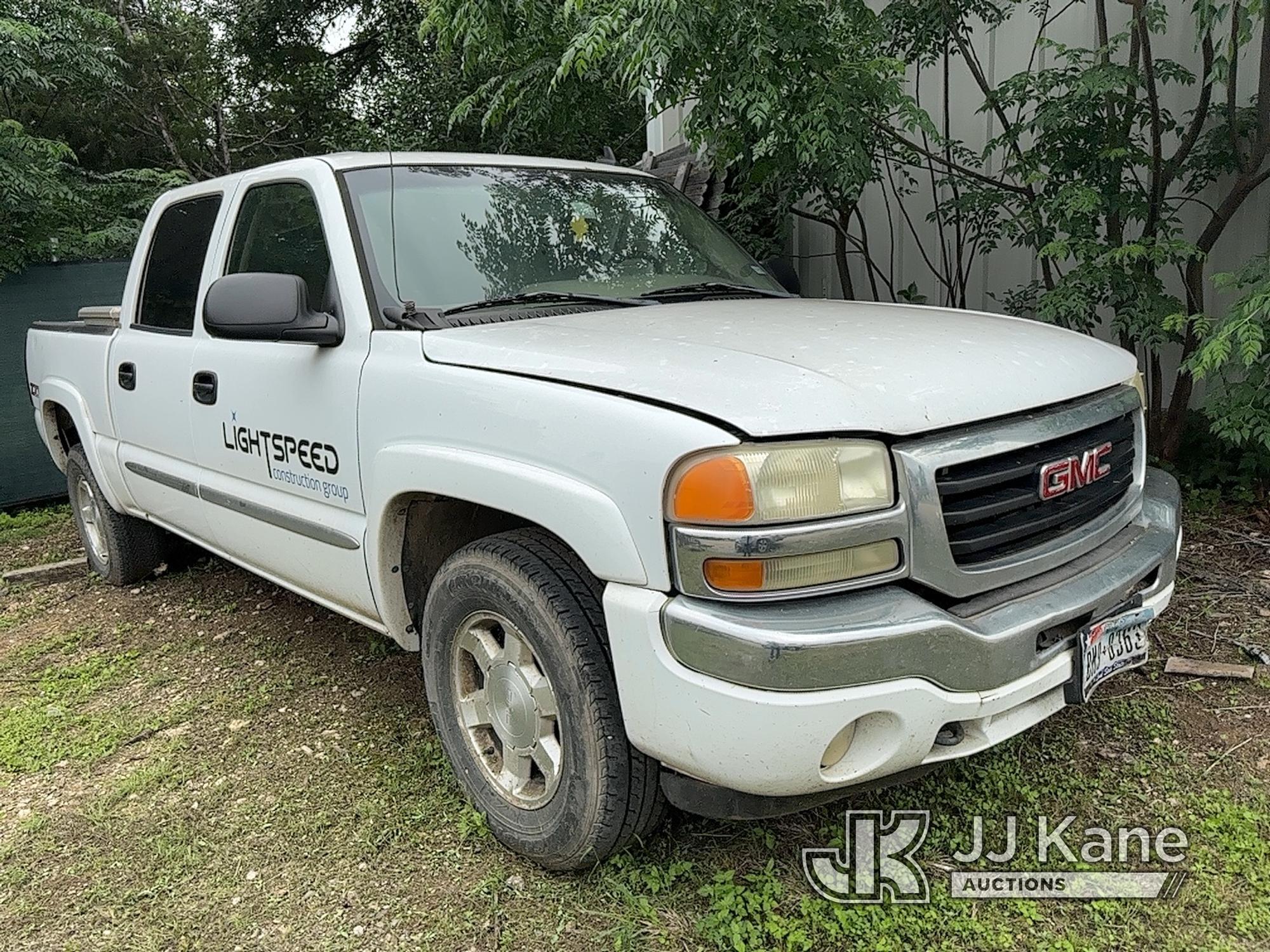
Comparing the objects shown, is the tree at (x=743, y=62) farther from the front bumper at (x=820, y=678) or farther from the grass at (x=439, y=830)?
the front bumper at (x=820, y=678)

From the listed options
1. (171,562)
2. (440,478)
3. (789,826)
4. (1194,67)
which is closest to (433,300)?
(440,478)

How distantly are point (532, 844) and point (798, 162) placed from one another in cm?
347

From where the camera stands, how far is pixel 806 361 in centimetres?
220

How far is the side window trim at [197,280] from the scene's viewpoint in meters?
3.74

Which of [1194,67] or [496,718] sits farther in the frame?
[1194,67]

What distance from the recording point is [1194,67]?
489 cm

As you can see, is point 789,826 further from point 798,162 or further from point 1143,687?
point 798,162

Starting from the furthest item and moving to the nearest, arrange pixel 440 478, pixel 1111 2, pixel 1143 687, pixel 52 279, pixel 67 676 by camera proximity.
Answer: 1. pixel 52 279
2. pixel 1111 2
3. pixel 67 676
4. pixel 1143 687
5. pixel 440 478

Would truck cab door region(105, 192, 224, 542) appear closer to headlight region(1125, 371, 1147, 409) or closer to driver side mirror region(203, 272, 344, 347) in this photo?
driver side mirror region(203, 272, 344, 347)

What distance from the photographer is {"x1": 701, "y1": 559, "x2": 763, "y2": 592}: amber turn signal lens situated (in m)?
1.92

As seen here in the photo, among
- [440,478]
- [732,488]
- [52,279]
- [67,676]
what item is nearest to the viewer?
[732,488]

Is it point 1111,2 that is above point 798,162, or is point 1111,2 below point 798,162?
above

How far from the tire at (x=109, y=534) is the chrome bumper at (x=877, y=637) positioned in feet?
12.6

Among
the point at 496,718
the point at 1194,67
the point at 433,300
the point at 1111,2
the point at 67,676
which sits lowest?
the point at 67,676
